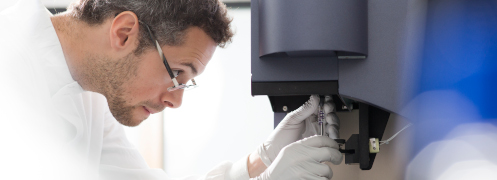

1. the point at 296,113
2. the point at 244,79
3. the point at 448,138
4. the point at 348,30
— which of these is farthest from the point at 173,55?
the point at 244,79

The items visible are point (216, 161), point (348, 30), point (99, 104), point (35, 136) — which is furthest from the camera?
point (216, 161)

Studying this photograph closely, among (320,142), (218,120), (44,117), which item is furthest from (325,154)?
(218,120)

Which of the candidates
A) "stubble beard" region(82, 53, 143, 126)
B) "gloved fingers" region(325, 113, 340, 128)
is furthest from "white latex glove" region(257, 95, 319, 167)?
"stubble beard" region(82, 53, 143, 126)

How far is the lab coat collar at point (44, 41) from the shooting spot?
35.7 inches

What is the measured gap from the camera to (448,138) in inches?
20.7

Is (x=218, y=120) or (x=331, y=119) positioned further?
(x=218, y=120)

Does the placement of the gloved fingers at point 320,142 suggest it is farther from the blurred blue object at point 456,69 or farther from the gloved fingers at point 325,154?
the blurred blue object at point 456,69

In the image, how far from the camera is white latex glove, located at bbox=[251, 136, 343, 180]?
858mm

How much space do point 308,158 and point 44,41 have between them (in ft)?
2.23

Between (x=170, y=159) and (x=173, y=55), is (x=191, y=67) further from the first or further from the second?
(x=170, y=159)

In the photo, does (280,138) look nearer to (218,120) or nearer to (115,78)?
(115,78)

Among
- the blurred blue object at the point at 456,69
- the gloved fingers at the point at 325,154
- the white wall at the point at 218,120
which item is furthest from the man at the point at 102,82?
the white wall at the point at 218,120

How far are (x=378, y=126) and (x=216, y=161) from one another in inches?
73.3

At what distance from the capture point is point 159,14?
100cm
